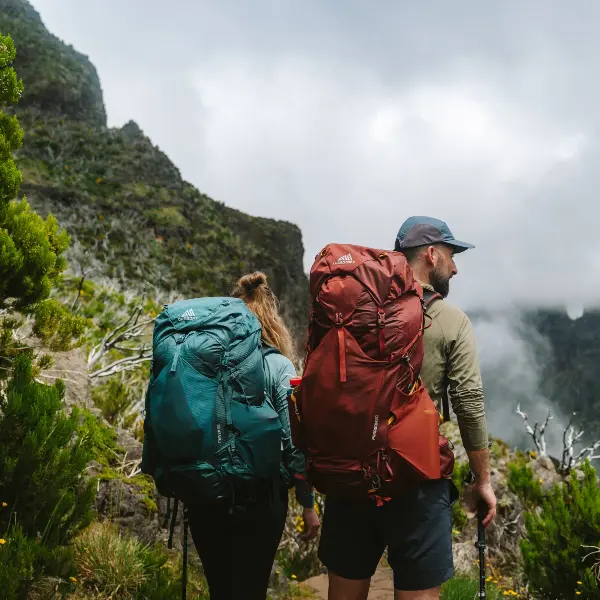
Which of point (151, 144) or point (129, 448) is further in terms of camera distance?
point (151, 144)

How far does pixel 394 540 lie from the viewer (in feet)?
6.54

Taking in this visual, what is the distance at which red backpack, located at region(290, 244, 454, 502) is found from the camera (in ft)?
6.13

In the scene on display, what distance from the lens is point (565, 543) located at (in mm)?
4602

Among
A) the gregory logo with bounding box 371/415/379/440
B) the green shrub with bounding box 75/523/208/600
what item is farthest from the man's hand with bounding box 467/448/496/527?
the green shrub with bounding box 75/523/208/600

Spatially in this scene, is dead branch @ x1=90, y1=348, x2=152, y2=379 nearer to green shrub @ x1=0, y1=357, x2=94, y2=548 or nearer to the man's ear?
green shrub @ x1=0, y1=357, x2=94, y2=548

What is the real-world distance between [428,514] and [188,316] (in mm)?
1226

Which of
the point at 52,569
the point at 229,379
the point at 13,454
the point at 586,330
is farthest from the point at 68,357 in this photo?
the point at 586,330

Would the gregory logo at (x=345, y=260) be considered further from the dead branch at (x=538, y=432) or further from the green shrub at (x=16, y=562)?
the dead branch at (x=538, y=432)

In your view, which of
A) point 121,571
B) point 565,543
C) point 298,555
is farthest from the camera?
point 298,555

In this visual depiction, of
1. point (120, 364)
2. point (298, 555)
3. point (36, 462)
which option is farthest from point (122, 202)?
point (36, 462)

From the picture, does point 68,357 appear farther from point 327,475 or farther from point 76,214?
point 76,214

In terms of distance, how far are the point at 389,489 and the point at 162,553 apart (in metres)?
2.82

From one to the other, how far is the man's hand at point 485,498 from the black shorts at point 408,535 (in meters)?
0.09

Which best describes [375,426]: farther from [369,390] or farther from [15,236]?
[15,236]
